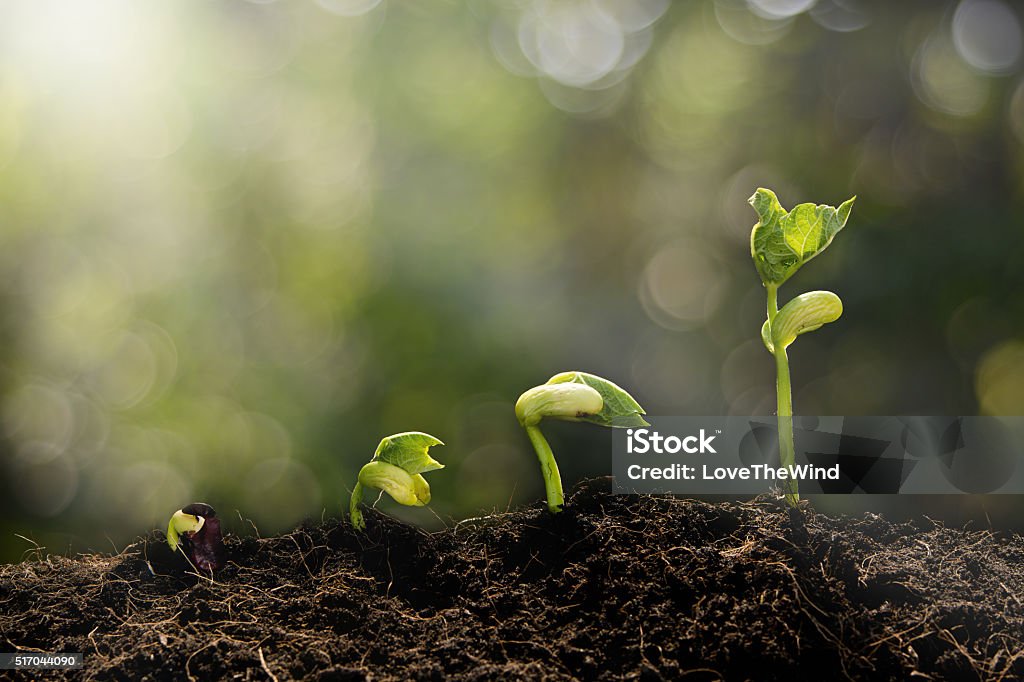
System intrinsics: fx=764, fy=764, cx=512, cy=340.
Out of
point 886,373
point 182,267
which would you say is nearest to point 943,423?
point 886,373

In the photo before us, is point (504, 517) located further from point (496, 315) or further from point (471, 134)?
point (471, 134)

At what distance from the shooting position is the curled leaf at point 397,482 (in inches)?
37.1

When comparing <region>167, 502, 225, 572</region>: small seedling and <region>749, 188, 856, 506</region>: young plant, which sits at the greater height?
<region>749, 188, 856, 506</region>: young plant

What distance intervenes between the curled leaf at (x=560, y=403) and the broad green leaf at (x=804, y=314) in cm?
23

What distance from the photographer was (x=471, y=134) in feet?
5.15

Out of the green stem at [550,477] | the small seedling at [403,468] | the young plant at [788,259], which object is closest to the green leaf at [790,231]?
the young plant at [788,259]

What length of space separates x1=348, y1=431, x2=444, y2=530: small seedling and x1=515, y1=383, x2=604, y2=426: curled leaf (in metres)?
0.13

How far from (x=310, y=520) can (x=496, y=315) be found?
0.60 m

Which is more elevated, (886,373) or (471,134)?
(471,134)
